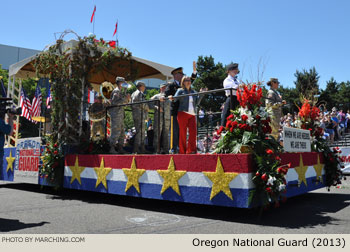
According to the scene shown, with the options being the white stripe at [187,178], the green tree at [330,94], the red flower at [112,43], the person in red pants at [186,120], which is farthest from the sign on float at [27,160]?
the green tree at [330,94]

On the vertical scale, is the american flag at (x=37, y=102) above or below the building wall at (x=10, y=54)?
below

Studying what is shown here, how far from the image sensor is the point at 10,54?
195ft

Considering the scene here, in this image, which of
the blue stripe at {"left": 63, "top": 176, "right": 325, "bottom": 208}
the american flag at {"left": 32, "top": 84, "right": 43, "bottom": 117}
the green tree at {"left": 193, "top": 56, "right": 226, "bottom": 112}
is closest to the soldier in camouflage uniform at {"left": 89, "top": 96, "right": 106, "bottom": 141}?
the blue stripe at {"left": 63, "top": 176, "right": 325, "bottom": 208}

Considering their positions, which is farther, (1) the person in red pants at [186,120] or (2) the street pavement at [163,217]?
(1) the person in red pants at [186,120]

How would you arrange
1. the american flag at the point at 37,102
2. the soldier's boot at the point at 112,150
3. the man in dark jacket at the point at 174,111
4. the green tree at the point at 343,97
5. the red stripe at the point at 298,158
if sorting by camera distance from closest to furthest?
the red stripe at the point at 298,158
the man in dark jacket at the point at 174,111
the soldier's boot at the point at 112,150
the american flag at the point at 37,102
the green tree at the point at 343,97

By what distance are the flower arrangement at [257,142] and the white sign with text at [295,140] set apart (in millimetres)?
443

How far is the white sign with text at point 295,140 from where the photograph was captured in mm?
5641

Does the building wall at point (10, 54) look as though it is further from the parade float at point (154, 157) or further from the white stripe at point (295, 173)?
the white stripe at point (295, 173)

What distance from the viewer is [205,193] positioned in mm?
5242

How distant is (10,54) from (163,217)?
2507 inches

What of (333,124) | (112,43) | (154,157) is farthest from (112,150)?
(333,124)

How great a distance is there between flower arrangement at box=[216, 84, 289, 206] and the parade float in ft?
0.05

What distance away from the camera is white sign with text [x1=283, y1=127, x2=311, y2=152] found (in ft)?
18.5
